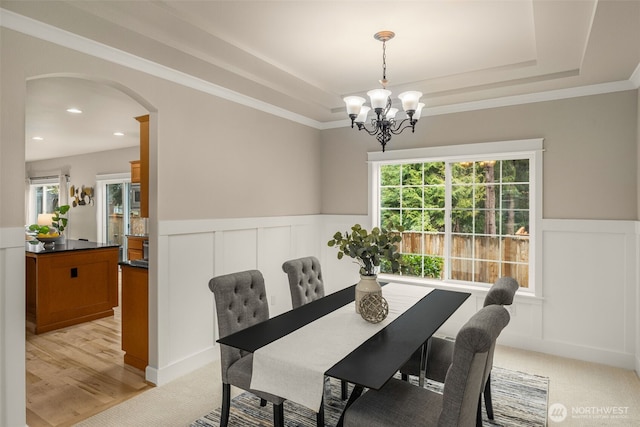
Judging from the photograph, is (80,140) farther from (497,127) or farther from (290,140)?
(497,127)

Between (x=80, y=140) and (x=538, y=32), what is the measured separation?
6.97 meters

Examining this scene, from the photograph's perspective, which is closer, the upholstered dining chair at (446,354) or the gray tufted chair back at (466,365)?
the gray tufted chair back at (466,365)

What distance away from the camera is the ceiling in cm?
220

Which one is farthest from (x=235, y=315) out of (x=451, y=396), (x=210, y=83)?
(x=210, y=83)

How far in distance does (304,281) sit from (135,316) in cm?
159

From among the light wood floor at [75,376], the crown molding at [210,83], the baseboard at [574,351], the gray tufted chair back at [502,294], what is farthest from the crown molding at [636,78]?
the light wood floor at [75,376]

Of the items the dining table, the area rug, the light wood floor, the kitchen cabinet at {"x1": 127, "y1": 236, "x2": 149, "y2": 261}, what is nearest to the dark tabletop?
the dining table

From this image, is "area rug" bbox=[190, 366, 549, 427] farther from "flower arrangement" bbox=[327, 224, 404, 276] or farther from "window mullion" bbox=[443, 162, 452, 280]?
"window mullion" bbox=[443, 162, 452, 280]

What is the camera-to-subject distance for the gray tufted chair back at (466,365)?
144 cm

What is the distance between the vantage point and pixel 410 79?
3494 millimetres

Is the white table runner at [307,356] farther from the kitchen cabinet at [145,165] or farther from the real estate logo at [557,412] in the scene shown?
the kitchen cabinet at [145,165]

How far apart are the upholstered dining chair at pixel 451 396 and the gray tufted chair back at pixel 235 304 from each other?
865mm

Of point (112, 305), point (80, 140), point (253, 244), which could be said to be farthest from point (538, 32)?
point (80, 140)

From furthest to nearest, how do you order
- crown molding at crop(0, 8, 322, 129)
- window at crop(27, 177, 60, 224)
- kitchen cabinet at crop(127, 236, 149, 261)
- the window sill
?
window at crop(27, 177, 60, 224) < kitchen cabinet at crop(127, 236, 149, 261) < the window sill < crown molding at crop(0, 8, 322, 129)
